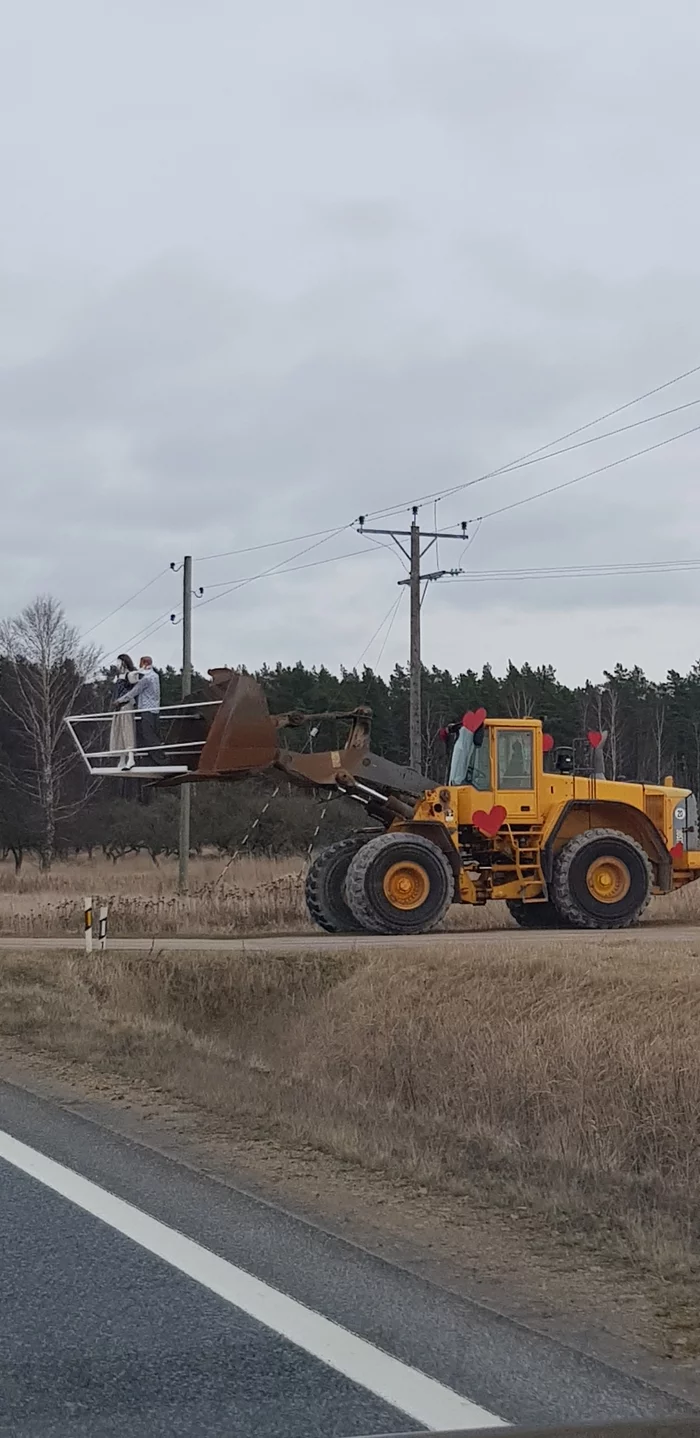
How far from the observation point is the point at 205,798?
5278cm

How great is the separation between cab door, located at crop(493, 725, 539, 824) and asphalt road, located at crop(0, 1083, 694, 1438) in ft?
49.5

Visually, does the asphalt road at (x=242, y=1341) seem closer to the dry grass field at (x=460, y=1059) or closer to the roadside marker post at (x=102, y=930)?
the dry grass field at (x=460, y=1059)

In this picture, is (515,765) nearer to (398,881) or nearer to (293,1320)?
(398,881)

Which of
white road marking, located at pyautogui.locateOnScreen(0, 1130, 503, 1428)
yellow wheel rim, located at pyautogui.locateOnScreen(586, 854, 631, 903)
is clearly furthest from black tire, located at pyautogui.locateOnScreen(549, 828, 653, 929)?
white road marking, located at pyautogui.locateOnScreen(0, 1130, 503, 1428)

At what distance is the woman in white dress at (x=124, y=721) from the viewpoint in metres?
19.9

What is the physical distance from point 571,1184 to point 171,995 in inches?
379

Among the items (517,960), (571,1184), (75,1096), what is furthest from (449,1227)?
(517,960)

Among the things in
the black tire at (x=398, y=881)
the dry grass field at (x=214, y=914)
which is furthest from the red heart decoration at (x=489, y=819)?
the dry grass field at (x=214, y=914)

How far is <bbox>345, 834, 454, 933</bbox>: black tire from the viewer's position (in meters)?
20.7

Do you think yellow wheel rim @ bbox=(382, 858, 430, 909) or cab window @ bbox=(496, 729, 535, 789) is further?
cab window @ bbox=(496, 729, 535, 789)

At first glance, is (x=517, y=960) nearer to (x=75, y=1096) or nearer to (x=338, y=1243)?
(x=75, y=1096)

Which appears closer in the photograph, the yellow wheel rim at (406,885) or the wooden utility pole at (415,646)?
the yellow wheel rim at (406,885)

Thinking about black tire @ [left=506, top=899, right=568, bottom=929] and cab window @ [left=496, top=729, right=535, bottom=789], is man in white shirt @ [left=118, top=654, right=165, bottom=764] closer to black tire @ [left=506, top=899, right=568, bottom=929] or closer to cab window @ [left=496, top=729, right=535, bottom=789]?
cab window @ [left=496, top=729, right=535, bottom=789]

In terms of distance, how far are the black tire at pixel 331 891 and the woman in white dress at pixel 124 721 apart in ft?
11.9
